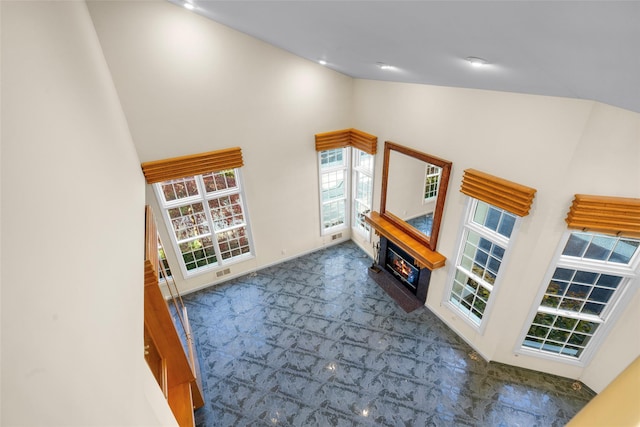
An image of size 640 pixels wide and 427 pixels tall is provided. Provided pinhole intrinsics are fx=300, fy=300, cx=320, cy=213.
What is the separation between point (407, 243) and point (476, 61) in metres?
3.36

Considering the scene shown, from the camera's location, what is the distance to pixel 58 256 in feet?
3.69

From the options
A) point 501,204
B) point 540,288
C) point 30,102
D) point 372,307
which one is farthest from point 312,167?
point 30,102

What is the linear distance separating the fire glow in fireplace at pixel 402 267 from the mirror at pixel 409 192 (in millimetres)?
532

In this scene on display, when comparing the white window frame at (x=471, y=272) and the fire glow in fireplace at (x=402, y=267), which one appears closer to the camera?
the white window frame at (x=471, y=272)

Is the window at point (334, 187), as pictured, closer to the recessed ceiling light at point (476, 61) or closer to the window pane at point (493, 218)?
the window pane at point (493, 218)

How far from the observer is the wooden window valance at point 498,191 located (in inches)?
131

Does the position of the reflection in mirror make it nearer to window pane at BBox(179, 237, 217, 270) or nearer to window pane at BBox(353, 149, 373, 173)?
window pane at BBox(353, 149, 373, 173)

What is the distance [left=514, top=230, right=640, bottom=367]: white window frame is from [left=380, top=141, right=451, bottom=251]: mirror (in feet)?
5.19

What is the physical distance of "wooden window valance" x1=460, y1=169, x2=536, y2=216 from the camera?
10.9 feet

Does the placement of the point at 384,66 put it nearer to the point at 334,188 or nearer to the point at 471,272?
the point at 471,272

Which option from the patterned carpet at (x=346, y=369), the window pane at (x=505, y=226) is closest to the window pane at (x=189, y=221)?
the patterned carpet at (x=346, y=369)

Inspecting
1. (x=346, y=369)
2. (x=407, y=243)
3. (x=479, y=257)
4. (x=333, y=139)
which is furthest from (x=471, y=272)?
(x=333, y=139)

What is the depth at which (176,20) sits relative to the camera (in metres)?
4.20

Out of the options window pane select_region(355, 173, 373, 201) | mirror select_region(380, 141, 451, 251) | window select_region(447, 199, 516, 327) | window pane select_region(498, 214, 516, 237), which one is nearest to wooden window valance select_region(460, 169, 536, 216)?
window select_region(447, 199, 516, 327)
